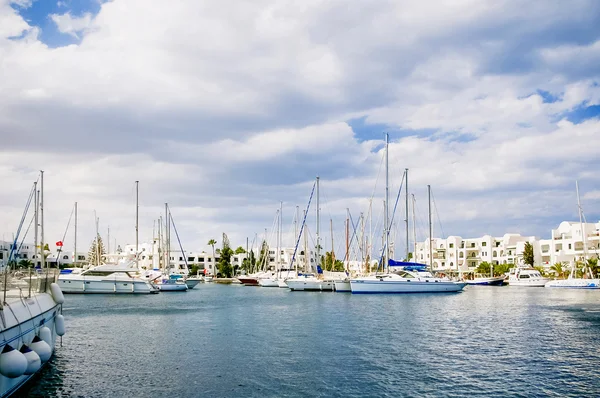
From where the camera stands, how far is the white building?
135m

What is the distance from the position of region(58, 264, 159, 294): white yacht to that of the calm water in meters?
28.7

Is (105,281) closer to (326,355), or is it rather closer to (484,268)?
(326,355)

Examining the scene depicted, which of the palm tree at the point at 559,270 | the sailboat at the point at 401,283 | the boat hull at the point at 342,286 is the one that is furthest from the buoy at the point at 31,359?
the palm tree at the point at 559,270

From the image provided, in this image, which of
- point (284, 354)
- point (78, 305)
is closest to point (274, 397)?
point (284, 354)

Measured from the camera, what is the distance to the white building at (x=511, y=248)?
13462cm

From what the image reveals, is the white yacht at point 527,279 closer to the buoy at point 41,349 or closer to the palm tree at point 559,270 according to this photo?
the palm tree at point 559,270

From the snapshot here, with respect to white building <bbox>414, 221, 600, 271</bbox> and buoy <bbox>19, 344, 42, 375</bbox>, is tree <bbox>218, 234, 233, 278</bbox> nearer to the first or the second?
white building <bbox>414, 221, 600, 271</bbox>

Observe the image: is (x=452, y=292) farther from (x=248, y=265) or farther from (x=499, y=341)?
(x=248, y=265)

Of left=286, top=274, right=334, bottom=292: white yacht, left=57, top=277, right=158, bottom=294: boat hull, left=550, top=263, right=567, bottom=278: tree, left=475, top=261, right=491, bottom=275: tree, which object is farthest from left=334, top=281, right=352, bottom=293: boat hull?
left=475, top=261, right=491, bottom=275: tree

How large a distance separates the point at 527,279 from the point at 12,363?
125 meters

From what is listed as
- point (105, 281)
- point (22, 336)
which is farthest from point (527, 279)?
point (22, 336)

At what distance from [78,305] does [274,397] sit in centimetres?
4768

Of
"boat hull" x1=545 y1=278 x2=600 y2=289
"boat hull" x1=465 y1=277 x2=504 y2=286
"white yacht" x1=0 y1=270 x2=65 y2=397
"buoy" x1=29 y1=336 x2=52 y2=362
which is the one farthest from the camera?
"boat hull" x1=465 y1=277 x2=504 y2=286

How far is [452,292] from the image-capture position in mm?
84625
